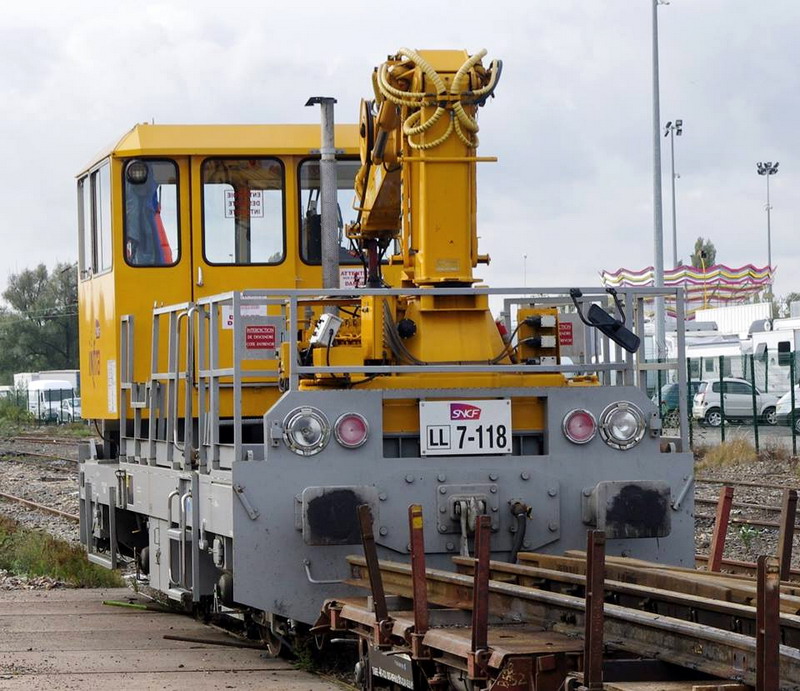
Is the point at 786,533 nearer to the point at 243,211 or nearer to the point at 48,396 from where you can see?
the point at 243,211

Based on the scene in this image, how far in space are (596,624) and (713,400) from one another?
31499 millimetres

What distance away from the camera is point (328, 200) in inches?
388

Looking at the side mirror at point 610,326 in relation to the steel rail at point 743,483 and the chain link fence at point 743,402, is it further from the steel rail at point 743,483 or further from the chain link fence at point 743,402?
the chain link fence at point 743,402

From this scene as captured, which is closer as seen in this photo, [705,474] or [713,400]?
[705,474]

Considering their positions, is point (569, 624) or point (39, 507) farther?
point (39, 507)

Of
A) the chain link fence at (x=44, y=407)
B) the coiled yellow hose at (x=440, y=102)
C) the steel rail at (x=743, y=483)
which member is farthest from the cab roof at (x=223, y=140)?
the chain link fence at (x=44, y=407)

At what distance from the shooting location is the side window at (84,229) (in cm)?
1203

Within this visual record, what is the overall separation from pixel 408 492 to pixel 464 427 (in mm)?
486

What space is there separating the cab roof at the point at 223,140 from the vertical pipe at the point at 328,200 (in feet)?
2.88

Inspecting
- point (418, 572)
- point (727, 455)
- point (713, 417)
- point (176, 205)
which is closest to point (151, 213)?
point (176, 205)

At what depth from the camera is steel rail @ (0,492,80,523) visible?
2019 centimetres

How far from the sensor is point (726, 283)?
7175cm

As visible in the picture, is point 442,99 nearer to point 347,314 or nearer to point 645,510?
point 347,314

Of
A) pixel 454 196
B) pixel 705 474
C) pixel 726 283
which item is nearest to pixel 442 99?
pixel 454 196
